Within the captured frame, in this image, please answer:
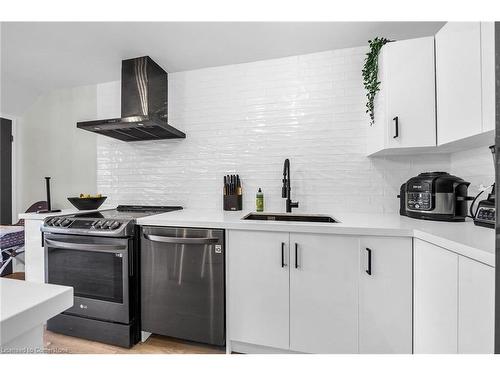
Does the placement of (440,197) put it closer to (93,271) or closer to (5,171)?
(93,271)

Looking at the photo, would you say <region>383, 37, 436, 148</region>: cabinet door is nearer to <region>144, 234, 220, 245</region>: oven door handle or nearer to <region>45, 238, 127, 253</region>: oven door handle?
<region>144, 234, 220, 245</region>: oven door handle

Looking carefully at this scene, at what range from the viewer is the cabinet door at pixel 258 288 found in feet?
4.76

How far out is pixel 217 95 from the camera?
7.50ft

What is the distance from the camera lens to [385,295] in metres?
1.30

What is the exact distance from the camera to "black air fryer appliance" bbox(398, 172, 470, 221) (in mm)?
1390

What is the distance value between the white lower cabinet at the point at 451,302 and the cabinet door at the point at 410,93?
721 mm

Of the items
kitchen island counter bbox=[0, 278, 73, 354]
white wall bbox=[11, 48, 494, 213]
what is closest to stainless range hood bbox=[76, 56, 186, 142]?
white wall bbox=[11, 48, 494, 213]

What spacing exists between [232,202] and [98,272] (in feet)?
3.78

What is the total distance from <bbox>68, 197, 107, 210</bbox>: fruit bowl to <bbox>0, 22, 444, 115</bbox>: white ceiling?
1.30m

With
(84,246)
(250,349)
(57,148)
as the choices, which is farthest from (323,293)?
(57,148)
